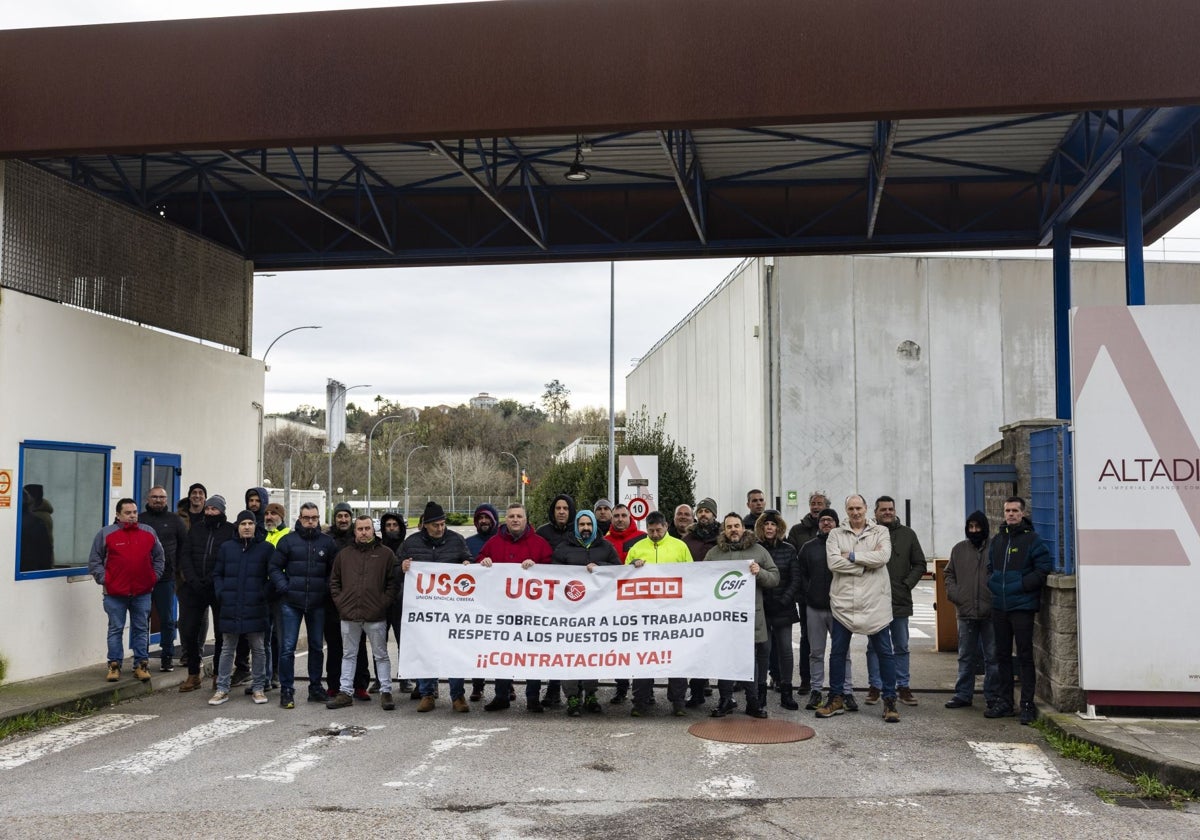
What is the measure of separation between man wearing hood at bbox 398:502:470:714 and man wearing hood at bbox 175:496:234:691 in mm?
2151

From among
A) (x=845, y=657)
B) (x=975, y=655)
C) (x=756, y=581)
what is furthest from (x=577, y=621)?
(x=975, y=655)

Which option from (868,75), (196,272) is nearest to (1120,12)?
(868,75)

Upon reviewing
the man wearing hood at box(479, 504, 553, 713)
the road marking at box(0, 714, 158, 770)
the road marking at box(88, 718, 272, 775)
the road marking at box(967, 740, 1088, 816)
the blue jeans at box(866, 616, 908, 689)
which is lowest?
the road marking at box(0, 714, 158, 770)

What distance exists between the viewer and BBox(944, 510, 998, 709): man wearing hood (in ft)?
34.4

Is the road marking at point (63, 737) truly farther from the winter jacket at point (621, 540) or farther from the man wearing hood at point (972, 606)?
the man wearing hood at point (972, 606)

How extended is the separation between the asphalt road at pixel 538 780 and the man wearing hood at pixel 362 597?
1.44ft

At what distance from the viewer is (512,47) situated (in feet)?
35.9

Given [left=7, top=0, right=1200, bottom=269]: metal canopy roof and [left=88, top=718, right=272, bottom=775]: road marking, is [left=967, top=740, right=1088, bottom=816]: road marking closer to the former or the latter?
[left=7, top=0, right=1200, bottom=269]: metal canopy roof

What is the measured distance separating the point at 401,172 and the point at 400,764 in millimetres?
10256

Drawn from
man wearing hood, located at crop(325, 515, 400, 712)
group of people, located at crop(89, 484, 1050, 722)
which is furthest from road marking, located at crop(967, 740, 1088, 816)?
man wearing hood, located at crop(325, 515, 400, 712)

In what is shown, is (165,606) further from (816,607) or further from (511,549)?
(816,607)

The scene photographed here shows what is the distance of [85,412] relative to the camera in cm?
1298

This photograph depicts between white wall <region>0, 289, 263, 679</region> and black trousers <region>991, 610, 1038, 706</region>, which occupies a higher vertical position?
white wall <region>0, 289, 263, 679</region>

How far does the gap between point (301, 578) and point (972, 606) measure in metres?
6.37
